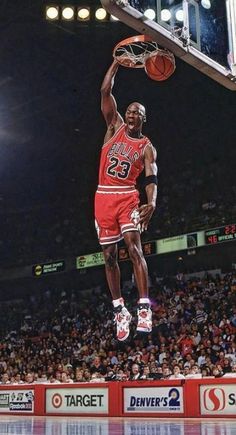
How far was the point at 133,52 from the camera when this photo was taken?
22.5 feet

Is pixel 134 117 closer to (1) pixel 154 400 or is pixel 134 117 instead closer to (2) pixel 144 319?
(2) pixel 144 319

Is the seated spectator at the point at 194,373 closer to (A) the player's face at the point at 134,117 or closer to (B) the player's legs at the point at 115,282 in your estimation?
(B) the player's legs at the point at 115,282

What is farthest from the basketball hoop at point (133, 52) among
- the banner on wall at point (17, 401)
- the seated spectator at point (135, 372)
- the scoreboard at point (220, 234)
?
the scoreboard at point (220, 234)

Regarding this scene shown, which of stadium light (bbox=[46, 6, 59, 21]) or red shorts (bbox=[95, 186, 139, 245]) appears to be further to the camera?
stadium light (bbox=[46, 6, 59, 21])

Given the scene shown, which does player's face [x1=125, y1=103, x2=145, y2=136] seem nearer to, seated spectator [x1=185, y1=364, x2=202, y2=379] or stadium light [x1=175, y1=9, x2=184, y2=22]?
stadium light [x1=175, y1=9, x2=184, y2=22]

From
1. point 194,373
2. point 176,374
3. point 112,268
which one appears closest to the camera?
point 112,268

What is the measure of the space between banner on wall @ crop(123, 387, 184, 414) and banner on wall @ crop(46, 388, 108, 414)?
0.59 metres

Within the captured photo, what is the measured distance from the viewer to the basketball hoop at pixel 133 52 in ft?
22.1

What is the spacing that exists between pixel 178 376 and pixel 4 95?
10.6 metres

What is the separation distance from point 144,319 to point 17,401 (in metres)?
8.73

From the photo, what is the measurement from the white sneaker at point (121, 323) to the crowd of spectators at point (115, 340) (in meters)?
5.23

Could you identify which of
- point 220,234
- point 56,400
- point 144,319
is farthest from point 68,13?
point 220,234

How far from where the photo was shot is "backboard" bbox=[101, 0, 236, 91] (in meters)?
5.88

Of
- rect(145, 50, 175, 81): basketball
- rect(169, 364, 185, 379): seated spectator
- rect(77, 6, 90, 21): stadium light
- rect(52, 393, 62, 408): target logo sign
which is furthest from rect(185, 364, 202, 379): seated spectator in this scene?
rect(77, 6, 90, 21): stadium light
